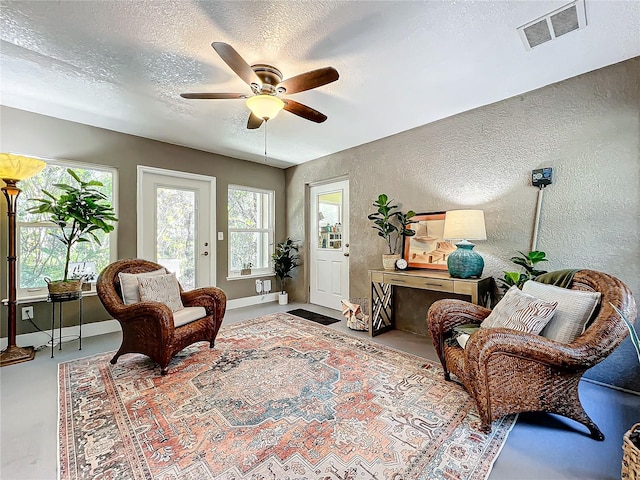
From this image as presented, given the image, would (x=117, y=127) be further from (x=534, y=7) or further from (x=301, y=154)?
(x=534, y=7)

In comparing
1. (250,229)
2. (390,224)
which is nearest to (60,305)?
(250,229)

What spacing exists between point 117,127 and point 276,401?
11.7ft

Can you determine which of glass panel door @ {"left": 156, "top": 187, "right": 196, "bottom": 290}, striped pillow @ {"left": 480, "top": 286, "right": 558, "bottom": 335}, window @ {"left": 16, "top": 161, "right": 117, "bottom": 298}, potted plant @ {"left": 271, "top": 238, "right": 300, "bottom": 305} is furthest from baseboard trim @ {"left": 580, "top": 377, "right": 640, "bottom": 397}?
window @ {"left": 16, "top": 161, "right": 117, "bottom": 298}

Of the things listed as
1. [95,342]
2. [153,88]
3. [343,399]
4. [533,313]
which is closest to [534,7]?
[533,313]

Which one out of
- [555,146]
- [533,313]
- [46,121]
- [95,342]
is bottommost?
[95,342]

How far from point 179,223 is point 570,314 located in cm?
433

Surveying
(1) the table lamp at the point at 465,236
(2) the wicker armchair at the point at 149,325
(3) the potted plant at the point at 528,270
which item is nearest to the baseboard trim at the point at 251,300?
(2) the wicker armchair at the point at 149,325

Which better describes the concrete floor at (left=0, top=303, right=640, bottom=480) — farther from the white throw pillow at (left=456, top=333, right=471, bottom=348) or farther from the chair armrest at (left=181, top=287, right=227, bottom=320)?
the chair armrest at (left=181, top=287, right=227, bottom=320)

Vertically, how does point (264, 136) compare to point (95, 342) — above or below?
above

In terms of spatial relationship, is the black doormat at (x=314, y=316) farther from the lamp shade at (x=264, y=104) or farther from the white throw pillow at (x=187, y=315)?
the lamp shade at (x=264, y=104)

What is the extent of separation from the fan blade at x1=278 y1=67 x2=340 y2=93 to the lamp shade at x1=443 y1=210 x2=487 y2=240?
5.54 ft

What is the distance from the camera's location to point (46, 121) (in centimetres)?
305

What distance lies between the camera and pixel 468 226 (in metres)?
2.57

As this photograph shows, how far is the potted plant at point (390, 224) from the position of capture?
3363mm
